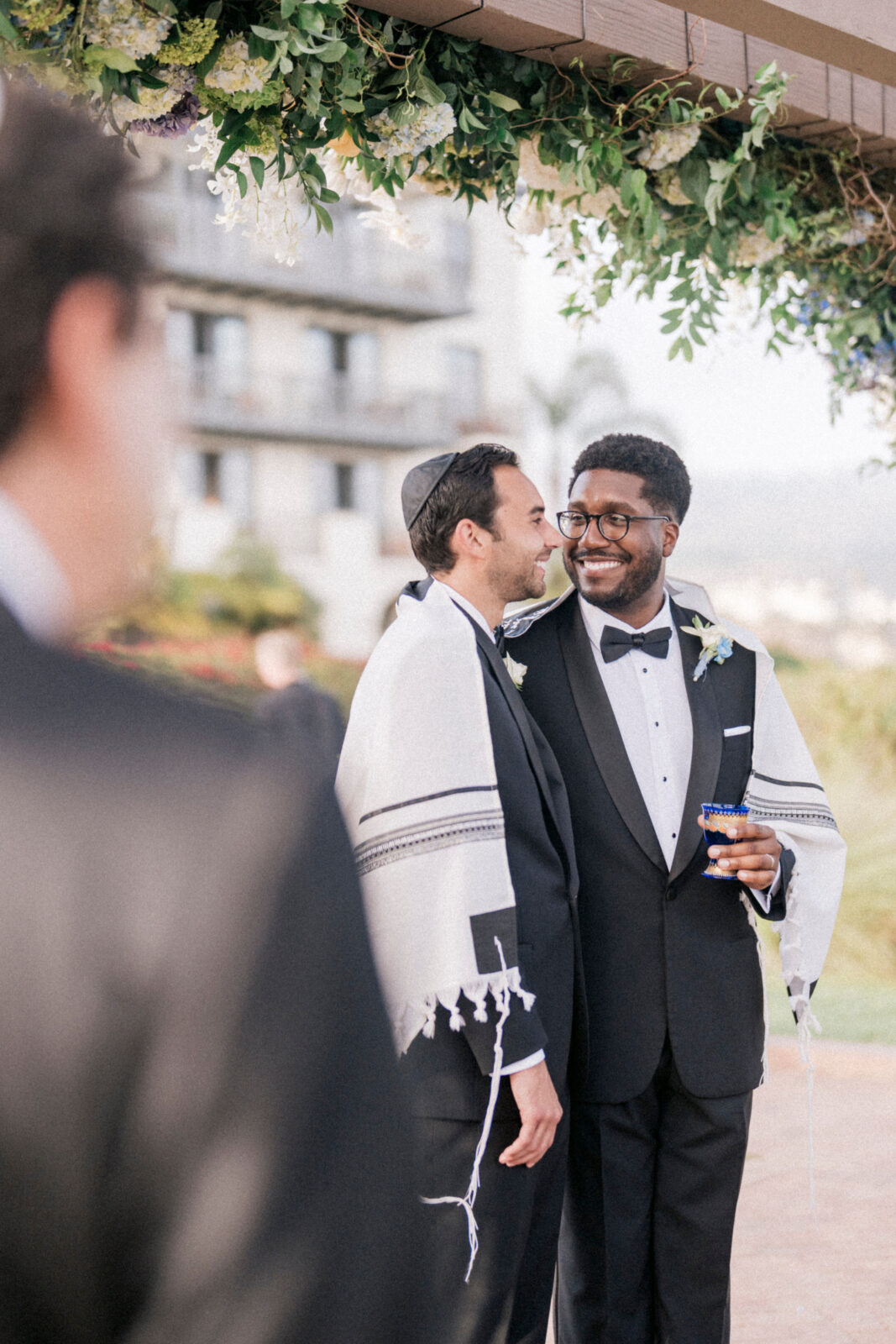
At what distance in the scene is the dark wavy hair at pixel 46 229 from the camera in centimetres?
74

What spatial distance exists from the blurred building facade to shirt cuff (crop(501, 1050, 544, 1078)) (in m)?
24.3

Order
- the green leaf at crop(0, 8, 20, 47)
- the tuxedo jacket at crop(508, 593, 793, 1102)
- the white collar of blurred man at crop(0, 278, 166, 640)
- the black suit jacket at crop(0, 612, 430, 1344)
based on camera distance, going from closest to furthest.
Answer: the black suit jacket at crop(0, 612, 430, 1344) < the white collar of blurred man at crop(0, 278, 166, 640) < the green leaf at crop(0, 8, 20, 47) < the tuxedo jacket at crop(508, 593, 793, 1102)

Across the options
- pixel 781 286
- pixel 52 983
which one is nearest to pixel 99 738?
pixel 52 983

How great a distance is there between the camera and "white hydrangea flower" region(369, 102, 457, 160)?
8.61ft

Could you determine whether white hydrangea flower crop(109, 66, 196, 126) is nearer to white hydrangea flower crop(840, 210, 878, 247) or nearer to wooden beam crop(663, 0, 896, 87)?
wooden beam crop(663, 0, 896, 87)

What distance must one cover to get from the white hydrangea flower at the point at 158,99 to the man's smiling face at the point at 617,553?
1.31m

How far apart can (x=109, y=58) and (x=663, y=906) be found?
196 cm

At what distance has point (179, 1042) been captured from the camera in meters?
0.61

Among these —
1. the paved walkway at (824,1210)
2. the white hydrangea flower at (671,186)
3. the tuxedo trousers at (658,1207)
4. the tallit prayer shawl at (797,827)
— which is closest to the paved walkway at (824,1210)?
the paved walkway at (824,1210)

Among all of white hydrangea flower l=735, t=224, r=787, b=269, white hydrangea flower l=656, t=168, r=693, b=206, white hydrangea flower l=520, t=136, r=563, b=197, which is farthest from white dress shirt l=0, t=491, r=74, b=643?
white hydrangea flower l=735, t=224, r=787, b=269

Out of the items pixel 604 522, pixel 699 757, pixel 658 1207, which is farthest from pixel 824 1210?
pixel 604 522

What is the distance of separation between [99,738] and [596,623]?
2535mm

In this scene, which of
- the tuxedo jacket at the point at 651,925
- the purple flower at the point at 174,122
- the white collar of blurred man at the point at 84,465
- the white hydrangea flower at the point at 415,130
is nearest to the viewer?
A: the white collar of blurred man at the point at 84,465

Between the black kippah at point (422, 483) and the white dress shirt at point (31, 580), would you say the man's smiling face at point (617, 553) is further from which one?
the white dress shirt at point (31, 580)
